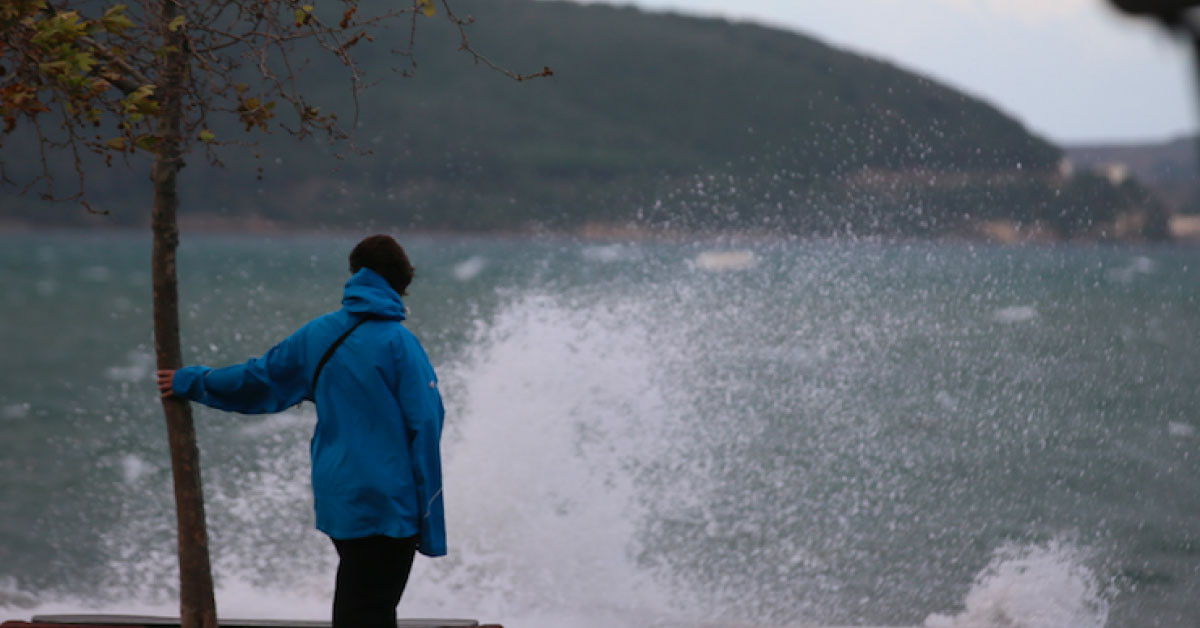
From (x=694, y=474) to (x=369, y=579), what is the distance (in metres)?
19.1

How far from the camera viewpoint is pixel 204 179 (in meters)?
143

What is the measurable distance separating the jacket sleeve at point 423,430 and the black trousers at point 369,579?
0.09 meters

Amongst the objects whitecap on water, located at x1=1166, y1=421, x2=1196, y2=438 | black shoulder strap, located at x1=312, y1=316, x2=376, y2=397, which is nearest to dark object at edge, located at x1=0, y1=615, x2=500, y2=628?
black shoulder strap, located at x1=312, y1=316, x2=376, y2=397

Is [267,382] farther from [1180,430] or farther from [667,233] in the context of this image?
[667,233]

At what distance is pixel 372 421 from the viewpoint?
409 cm

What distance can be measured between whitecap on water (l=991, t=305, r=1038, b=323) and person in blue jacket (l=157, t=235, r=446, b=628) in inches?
2347

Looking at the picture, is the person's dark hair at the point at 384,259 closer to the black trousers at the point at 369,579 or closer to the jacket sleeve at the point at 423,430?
the jacket sleeve at the point at 423,430

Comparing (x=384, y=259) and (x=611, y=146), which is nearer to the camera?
(x=384, y=259)

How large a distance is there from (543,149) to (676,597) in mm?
131354

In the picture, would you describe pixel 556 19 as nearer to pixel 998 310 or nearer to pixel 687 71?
pixel 687 71

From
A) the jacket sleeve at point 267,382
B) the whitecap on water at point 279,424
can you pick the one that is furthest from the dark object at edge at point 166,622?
the whitecap on water at point 279,424

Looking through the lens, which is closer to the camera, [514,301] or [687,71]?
[514,301]

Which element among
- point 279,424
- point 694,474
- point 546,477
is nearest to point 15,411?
point 279,424

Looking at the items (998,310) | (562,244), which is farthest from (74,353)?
(562,244)
